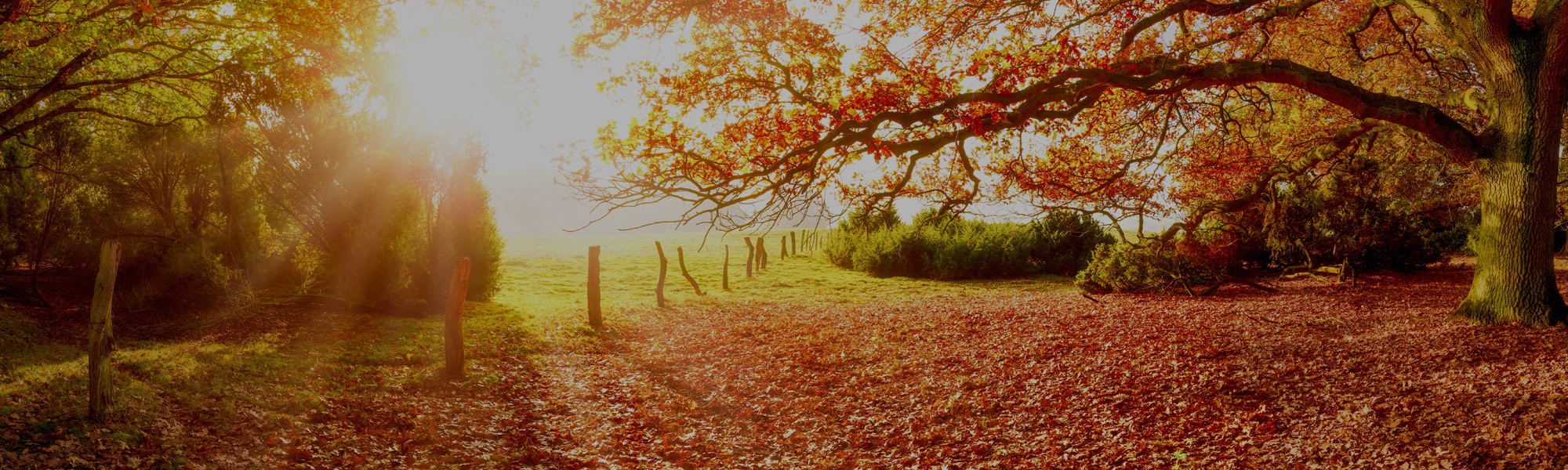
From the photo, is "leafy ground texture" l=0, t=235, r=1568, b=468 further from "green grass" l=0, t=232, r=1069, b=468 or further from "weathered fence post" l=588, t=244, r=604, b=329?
"weathered fence post" l=588, t=244, r=604, b=329

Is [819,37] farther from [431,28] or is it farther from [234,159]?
[234,159]

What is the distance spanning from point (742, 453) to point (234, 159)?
13.3m

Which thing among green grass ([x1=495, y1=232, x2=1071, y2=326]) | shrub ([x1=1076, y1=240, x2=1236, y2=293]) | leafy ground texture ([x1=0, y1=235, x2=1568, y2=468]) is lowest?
leafy ground texture ([x1=0, y1=235, x2=1568, y2=468])

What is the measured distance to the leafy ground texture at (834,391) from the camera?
5.73 meters

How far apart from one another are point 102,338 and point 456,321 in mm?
3684

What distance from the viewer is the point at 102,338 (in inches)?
260

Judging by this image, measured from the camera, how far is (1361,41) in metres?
16.3

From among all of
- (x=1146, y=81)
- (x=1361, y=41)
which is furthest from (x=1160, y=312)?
(x=1361, y=41)

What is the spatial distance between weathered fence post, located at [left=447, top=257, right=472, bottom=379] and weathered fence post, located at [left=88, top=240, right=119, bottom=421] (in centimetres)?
352

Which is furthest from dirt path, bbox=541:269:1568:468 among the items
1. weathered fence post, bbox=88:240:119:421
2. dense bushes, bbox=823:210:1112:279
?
dense bushes, bbox=823:210:1112:279

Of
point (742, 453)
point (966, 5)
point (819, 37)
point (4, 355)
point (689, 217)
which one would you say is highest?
point (966, 5)

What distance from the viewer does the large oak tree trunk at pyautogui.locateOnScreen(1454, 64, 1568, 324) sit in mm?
8344

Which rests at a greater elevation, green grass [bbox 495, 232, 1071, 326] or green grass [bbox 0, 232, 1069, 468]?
green grass [bbox 495, 232, 1071, 326]

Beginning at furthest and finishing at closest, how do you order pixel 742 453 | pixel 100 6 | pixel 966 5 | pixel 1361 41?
pixel 1361 41 < pixel 100 6 < pixel 966 5 < pixel 742 453
